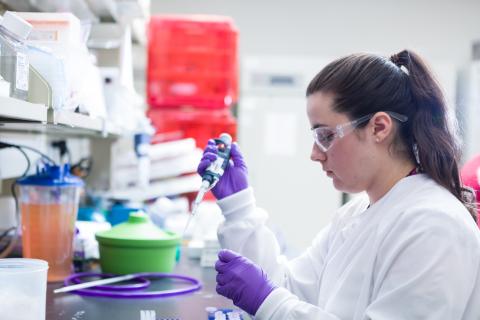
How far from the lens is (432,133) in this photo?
1.09 metres

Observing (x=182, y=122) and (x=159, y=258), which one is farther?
(x=182, y=122)

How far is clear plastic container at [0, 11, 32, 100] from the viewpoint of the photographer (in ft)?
2.90

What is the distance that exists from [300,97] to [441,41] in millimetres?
1574

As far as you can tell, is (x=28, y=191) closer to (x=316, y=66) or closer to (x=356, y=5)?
(x=316, y=66)

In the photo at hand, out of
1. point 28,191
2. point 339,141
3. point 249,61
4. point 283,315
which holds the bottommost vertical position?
point 283,315

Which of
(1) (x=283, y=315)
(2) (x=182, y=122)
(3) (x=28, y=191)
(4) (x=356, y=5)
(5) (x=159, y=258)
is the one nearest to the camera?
(1) (x=283, y=315)

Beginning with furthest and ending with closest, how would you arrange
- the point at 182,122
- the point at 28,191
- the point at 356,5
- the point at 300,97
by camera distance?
1. the point at 356,5
2. the point at 300,97
3. the point at 182,122
4. the point at 28,191

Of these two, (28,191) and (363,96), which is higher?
(363,96)

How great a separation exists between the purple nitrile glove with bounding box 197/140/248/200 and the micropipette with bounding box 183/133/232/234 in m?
0.01

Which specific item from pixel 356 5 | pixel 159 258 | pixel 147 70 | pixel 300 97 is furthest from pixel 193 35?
pixel 159 258

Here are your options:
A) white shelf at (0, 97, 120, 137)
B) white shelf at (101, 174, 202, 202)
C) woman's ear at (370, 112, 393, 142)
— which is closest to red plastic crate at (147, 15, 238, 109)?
white shelf at (101, 174, 202, 202)

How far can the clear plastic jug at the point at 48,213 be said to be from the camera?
1.36 metres

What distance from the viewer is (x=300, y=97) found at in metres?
3.67

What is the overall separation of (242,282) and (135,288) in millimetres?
371
